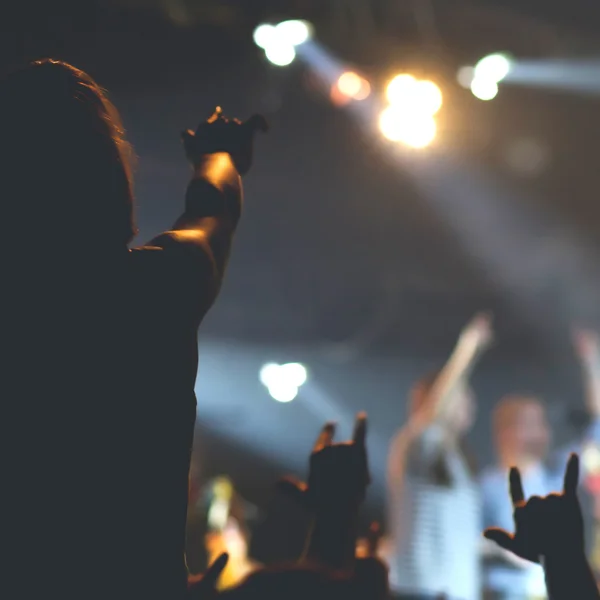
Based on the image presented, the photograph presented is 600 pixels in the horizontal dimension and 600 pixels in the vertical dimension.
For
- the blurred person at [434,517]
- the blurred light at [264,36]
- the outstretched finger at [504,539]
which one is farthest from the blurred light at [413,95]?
the outstretched finger at [504,539]

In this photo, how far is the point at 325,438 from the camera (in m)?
1.32

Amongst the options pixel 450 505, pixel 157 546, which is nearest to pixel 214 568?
pixel 157 546

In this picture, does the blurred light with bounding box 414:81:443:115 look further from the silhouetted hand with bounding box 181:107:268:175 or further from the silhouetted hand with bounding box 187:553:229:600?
the silhouetted hand with bounding box 187:553:229:600

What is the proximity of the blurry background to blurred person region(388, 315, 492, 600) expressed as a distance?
2.28m

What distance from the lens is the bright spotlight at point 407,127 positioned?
16.7 ft

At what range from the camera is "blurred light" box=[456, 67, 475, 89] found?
4836 mm

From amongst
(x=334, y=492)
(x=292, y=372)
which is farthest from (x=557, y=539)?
(x=292, y=372)

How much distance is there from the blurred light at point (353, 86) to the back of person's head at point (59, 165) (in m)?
4.06

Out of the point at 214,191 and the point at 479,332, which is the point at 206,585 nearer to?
the point at 214,191

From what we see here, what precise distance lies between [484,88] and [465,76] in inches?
7.0

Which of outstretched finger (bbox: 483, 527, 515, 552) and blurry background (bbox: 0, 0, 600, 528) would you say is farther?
blurry background (bbox: 0, 0, 600, 528)

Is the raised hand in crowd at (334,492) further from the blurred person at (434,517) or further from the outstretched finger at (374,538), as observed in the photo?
the blurred person at (434,517)

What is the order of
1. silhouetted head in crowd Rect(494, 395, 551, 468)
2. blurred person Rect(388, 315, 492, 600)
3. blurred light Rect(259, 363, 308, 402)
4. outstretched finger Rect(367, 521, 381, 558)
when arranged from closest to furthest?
outstretched finger Rect(367, 521, 381, 558) → blurred person Rect(388, 315, 492, 600) → silhouetted head in crowd Rect(494, 395, 551, 468) → blurred light Rect(259, 363, 308, 402)

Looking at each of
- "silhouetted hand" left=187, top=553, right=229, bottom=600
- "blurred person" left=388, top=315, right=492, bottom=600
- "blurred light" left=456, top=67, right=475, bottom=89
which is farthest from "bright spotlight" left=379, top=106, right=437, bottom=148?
"silhouetted hand" left=187, top=553, right=229, bottom=600
